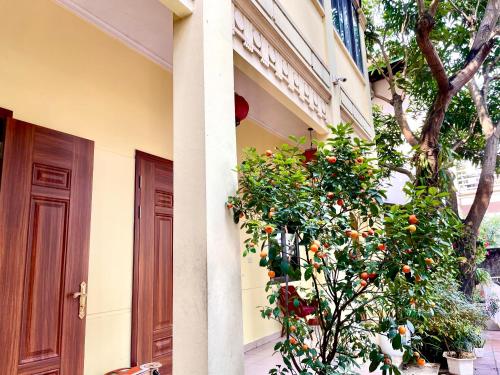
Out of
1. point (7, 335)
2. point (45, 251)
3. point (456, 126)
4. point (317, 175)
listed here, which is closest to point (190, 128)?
point (317, 175)

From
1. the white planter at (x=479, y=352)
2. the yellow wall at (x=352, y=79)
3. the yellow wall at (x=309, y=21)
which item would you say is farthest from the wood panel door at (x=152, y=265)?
the white planter at (x=479, y=352)

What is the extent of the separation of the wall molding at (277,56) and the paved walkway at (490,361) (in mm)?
3723

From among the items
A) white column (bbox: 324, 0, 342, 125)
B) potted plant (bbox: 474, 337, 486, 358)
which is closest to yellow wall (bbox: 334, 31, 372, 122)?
white column (bbox: 324, 0, 342, 125)

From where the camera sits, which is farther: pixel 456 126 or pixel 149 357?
pixel 456 126

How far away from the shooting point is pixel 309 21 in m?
4.09

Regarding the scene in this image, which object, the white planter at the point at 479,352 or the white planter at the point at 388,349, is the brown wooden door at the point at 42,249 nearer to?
the white planter at the point at 388,349

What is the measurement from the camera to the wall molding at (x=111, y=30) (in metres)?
2.65

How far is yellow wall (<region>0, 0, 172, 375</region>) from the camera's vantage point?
239cm

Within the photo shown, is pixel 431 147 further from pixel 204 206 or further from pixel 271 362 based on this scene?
pixel 204 206

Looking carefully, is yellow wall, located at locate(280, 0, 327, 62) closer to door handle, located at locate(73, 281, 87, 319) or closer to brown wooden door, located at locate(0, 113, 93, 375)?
brown wooden door, located at locate(0, 113, 93, 375)

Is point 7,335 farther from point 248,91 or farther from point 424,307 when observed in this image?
point 248,91

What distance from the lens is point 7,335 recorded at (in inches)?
81.2

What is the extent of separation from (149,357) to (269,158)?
6.92 ft

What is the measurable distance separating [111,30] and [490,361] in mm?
6074
